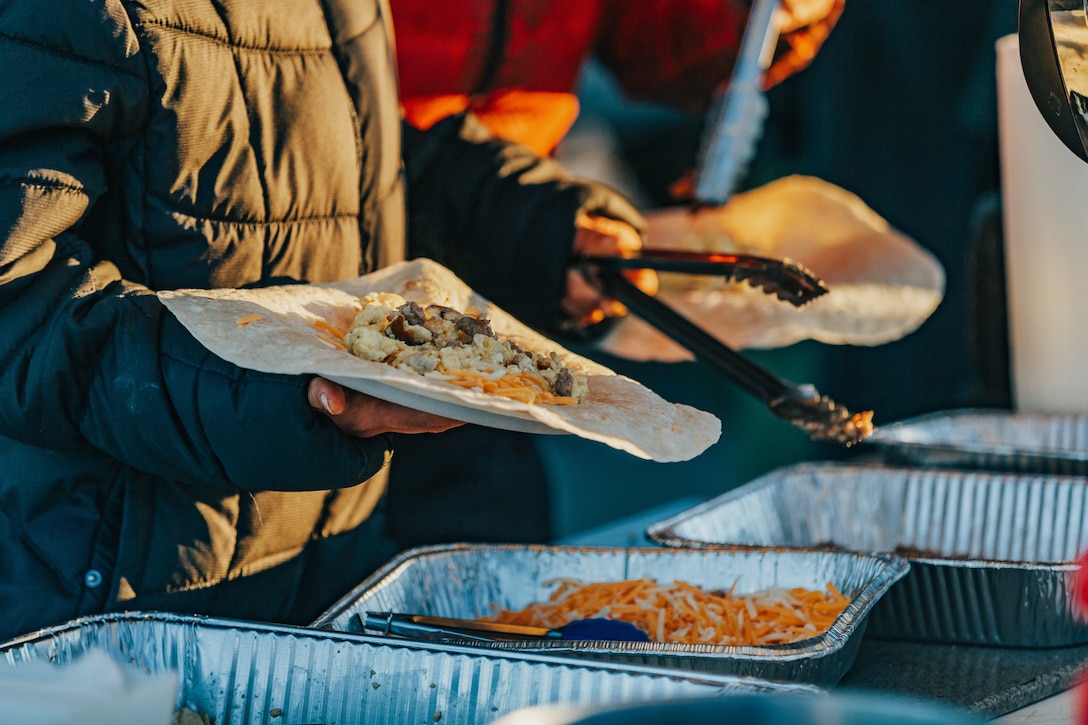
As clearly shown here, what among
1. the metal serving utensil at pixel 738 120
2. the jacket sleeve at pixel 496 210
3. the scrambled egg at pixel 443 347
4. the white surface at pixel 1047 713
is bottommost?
the white surface at pixel 1047 713

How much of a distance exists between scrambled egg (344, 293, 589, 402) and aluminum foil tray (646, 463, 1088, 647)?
1.09ft

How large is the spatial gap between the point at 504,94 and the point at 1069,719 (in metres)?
1.35

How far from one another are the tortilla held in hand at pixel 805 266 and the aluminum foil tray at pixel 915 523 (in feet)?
0.81

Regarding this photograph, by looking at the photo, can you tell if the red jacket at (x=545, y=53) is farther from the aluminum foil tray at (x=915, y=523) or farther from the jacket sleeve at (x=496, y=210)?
the aluminum foil tray at (x=915, y=523)

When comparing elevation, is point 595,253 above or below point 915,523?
above

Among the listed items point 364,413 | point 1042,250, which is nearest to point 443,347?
point 364,413

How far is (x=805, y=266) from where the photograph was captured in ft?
5.27

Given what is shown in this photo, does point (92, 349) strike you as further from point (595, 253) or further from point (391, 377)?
point (595, 253)

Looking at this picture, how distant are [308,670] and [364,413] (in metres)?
0.21

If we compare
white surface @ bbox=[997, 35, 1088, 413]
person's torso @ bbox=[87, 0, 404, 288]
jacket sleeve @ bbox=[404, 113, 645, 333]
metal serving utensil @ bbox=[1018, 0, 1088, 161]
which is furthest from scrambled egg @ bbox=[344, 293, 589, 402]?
white surface @ bbox=[997, 35, 1088, 413]

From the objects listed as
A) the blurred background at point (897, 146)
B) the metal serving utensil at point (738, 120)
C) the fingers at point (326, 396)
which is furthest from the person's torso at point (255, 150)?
the blurred background at point (897, 146)

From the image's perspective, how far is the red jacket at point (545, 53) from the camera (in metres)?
1.72

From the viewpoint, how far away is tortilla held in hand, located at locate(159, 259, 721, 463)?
0.80 metres

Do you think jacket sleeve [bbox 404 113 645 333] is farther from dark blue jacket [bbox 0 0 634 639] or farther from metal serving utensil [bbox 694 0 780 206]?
dark blue jacket [bbox 0 0 634 639]
